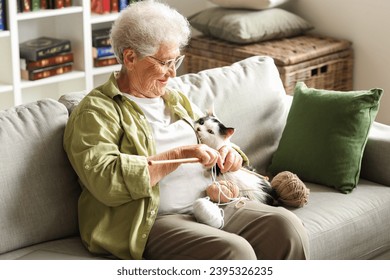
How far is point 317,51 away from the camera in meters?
4.14

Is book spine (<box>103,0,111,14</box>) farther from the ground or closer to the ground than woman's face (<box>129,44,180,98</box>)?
closer to the ground

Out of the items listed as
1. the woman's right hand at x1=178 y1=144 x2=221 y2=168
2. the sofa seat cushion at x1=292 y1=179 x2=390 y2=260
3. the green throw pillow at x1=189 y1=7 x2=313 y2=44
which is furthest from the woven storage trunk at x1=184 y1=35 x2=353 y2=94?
the woman's right hand at x1=178 y1=144 x2=221 y2=168

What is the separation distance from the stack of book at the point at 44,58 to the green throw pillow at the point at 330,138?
1.63 meters

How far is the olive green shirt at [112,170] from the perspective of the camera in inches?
90.1

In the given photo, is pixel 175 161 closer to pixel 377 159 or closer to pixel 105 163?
pixel 105 163

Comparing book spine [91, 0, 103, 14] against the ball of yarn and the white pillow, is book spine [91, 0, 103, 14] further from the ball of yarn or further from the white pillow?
the ball of yarn

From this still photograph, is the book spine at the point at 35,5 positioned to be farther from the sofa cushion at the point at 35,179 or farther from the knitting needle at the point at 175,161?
the knitting needle at the point at 175,161

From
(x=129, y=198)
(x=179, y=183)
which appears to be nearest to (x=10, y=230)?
(x=129, y=198)

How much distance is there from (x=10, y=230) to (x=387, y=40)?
2507 millimetres

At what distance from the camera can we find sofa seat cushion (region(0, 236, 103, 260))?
7.64ft

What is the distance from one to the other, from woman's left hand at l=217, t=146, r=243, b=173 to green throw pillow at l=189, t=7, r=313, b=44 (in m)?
1.68

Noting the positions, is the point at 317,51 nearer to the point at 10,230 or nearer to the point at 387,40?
the point at 387,40

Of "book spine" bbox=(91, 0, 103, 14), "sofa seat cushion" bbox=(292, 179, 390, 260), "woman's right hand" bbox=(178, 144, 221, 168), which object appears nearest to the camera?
"woman's right hand" bbox=(178, 144, 221, 168)

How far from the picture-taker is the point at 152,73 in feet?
8.09
